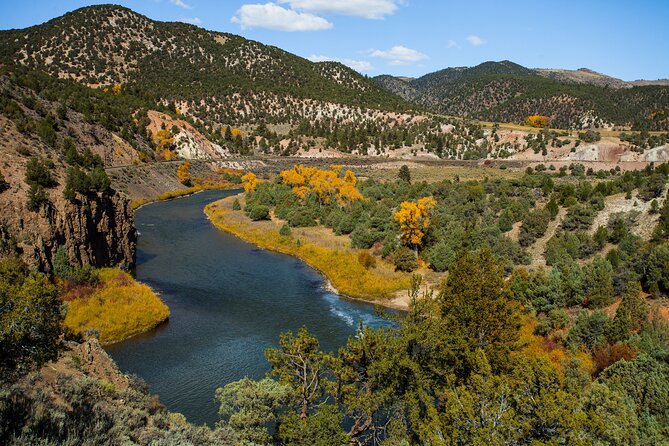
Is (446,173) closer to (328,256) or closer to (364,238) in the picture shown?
(364,238)

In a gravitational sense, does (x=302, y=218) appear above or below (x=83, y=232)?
below

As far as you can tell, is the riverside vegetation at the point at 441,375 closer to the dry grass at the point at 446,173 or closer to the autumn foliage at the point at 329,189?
the autumn foliage at the point at 329,189

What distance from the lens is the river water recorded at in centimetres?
Answer: 3103

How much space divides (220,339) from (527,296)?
24.6 m

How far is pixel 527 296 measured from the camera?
3866 centimetres

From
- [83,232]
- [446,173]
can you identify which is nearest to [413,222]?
[83,232]

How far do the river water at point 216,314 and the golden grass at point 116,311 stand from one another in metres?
1.03

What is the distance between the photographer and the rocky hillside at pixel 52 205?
127 feet

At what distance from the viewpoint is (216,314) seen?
41438 millimetres

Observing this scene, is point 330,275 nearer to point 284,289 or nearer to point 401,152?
point 284,289

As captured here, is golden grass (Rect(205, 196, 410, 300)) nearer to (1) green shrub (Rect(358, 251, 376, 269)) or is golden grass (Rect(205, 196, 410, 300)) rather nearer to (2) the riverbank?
(1) green shrub (Rect(358, 251, 376, 269))

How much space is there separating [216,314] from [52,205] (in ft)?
56.8

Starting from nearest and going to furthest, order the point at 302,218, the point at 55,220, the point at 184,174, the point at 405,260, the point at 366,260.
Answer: the point at 55,220 < the point at 405,260 < the point at 366,260 < the point at 302,218 < the point at 184,174

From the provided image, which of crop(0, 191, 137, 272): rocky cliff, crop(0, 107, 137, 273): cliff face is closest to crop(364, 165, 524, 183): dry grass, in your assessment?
crop(0, 191, 137, 272): rocky cliff
